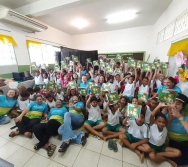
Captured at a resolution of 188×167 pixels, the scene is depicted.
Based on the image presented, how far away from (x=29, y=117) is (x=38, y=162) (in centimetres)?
106

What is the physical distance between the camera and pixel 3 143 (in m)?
2.07

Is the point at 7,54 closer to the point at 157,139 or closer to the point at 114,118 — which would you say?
the point at 114,118

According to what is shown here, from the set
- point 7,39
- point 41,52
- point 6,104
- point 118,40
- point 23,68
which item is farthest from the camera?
point 118,40

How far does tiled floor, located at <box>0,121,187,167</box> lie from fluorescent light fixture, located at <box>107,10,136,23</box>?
5117mm

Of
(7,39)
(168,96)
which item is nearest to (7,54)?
(7,39)

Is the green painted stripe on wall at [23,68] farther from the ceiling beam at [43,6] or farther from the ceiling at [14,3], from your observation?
the ceiling at [14,3]

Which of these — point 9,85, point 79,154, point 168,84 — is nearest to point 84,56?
point 9,85

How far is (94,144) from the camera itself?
6.72ft

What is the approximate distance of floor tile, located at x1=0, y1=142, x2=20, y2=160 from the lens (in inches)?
71.7

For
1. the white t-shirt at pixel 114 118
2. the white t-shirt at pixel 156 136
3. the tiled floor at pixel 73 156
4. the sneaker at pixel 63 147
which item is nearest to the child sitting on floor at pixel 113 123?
the white t-shirt at pixel 114 118

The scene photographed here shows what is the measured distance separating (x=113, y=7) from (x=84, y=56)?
2650 mm

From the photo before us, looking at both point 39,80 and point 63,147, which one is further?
point 39,80

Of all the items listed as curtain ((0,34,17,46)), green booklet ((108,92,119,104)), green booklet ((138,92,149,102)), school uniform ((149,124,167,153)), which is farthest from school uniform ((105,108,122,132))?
curtain ((0,34,17,46))

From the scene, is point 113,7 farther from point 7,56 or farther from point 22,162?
point 22,162
